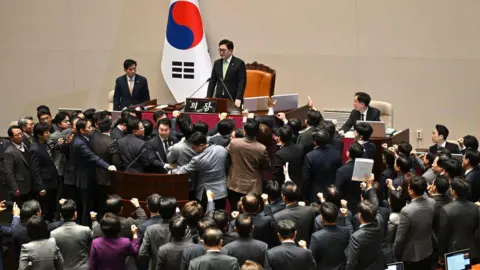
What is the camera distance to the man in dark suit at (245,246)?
5965 mm

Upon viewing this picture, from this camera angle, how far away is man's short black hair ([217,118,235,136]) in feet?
27.8

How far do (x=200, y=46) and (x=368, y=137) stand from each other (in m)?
4.22

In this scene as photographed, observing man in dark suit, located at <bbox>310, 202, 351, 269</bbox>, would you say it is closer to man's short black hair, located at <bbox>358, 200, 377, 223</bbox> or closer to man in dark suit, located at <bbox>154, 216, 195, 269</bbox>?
man's short black hair, located at <bbox>358, 200, 377, 223</bbox>

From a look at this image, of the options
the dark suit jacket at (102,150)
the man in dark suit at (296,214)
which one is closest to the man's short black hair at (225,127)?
the dark suit jacket at (102,150)

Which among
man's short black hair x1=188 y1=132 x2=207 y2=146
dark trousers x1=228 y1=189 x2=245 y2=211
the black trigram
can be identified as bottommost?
dark trousers x1=228 y1=189 x2=245 y2=211

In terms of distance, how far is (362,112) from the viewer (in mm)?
9820

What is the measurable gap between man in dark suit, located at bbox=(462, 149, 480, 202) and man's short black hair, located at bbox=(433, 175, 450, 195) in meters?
0.78

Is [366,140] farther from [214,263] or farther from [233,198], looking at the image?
[214,263]

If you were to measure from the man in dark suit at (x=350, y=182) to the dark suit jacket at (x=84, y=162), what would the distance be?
7.60ft

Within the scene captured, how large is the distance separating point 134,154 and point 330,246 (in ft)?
8.64

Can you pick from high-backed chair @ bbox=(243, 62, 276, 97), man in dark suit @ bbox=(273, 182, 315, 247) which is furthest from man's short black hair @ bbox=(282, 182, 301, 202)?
high-backed chair @ bbox=(243, 62, 276, 97)

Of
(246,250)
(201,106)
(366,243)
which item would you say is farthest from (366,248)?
(201,106)

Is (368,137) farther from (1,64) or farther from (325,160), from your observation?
(1,64)

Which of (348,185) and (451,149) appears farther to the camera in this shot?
(451,149)
